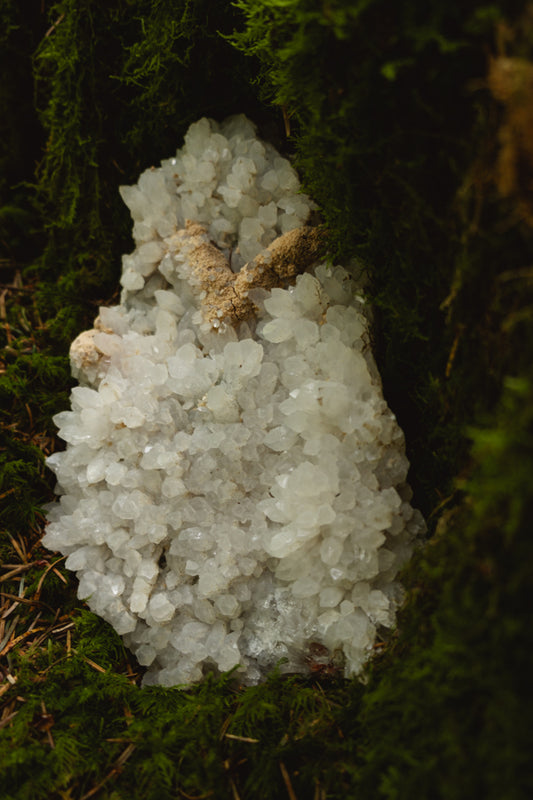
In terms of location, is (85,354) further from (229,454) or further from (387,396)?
(387,396)

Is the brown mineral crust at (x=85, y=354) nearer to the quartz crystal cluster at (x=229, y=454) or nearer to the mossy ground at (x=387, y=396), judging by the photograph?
the quartz crystal cluster at (x=229, y=454)

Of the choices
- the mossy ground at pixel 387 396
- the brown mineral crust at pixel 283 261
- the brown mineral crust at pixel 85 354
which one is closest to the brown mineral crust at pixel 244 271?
the brown mineral crust at pixel 283 261

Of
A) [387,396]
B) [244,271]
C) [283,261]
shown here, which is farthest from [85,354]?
[387,396]

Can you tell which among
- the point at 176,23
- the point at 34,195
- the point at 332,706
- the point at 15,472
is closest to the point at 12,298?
the point at 34,195

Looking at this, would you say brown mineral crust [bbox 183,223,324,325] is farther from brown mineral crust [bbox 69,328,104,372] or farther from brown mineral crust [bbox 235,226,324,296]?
brown mineral crust [bbox 69,328,104,372]

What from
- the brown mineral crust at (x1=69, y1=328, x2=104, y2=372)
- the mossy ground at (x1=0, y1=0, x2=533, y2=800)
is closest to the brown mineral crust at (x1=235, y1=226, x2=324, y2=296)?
the mossy ground at (x1=0, y1=0, x2=533, y2=800)

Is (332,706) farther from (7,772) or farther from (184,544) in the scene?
(7,772)
